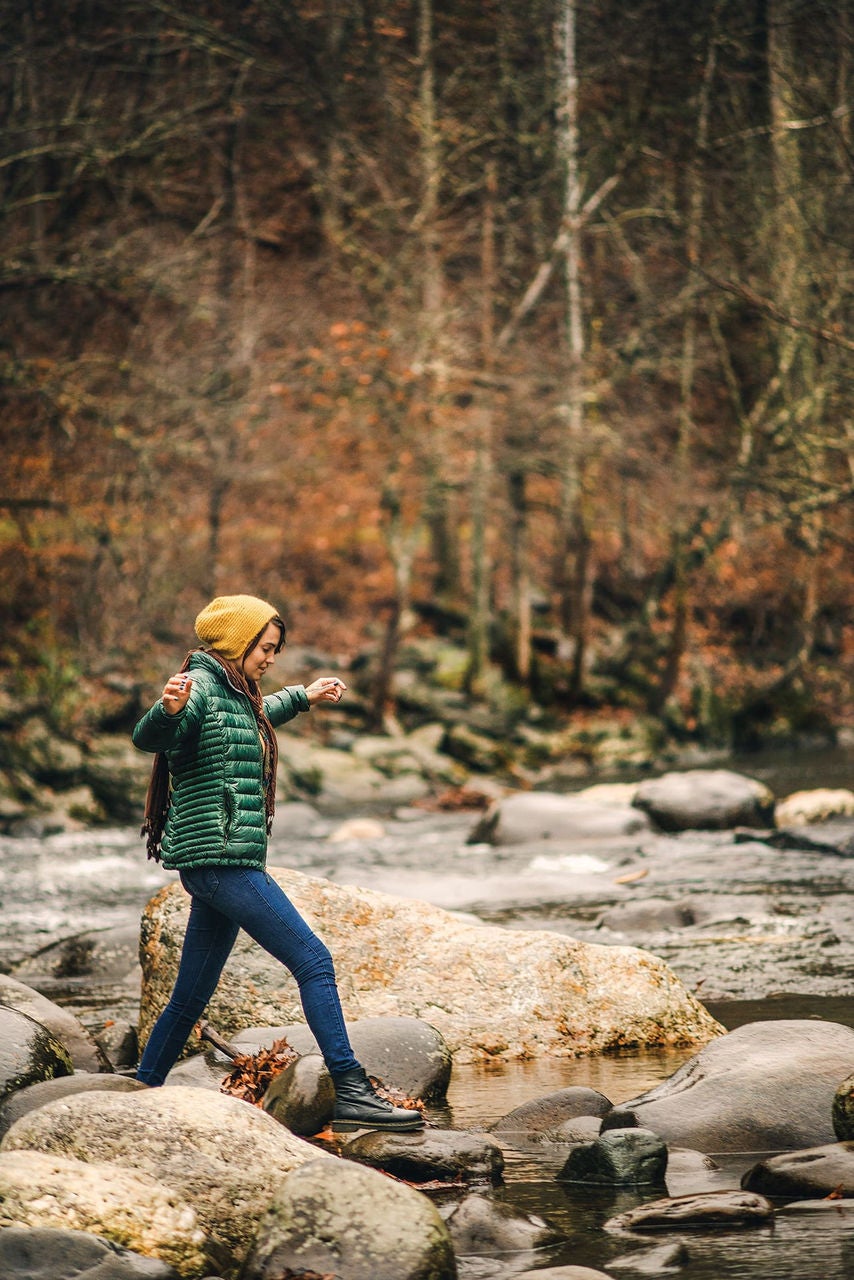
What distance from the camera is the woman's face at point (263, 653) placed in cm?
504

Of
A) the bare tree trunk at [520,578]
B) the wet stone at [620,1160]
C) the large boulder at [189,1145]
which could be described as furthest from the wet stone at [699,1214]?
the bare tree trunk at [520,578]

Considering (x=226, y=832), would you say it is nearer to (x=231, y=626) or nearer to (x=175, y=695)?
(x=175, y=695)

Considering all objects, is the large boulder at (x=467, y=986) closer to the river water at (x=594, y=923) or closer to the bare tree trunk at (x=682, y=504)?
the river water at (x=594, y=923)

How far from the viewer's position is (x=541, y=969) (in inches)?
271

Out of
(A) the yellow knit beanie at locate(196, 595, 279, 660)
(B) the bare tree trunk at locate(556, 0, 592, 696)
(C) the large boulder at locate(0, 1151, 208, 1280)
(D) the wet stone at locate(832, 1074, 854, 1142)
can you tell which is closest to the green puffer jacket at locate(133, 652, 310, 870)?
(A) the yellow knit beanie at locate(196, 595, 279, 660)

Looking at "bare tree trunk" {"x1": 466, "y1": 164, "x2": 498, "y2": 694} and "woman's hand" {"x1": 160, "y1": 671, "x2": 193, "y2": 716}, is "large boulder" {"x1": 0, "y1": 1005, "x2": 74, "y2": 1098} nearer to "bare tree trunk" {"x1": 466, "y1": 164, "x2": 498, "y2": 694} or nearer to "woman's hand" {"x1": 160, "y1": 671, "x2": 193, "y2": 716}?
"woman's hand" {"x1": 160, "y1": 671, "x2": 193, "y2": 716}

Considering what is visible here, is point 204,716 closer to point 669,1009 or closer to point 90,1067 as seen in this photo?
point 90,1067

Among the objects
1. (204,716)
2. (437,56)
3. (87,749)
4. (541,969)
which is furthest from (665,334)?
(204,716)

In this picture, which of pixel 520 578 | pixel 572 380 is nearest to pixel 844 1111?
pixel 572 380

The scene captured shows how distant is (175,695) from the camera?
15.1 feet

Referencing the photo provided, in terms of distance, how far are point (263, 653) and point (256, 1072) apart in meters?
1.73

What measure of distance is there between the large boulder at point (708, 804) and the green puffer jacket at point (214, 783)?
1032 cm

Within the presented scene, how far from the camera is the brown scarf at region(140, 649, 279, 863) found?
4941 millimetres

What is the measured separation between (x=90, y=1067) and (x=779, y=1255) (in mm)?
3254
